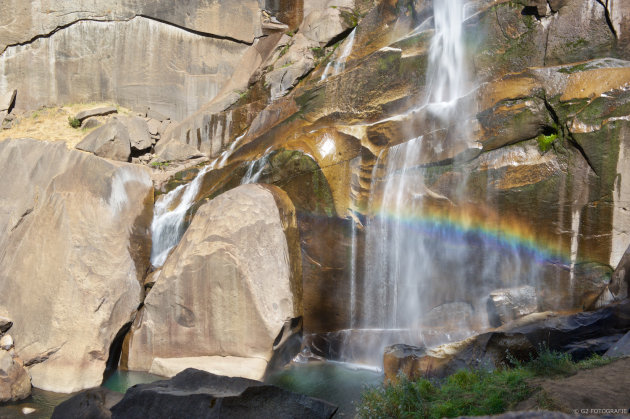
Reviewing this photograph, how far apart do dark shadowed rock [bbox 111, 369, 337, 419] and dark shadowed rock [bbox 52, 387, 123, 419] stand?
0.63 ft

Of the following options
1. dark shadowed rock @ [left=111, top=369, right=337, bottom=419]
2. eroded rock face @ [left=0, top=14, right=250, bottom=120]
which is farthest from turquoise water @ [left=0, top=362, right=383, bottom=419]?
eroded rock face @ [left=0, top=14, right=250, bottom=120]

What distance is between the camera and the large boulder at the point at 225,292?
8.91 meters

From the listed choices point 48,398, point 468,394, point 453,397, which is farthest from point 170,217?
point 468,394

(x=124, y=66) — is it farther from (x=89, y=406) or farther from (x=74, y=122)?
(x=89, y=406)

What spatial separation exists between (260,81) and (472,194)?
8.33m

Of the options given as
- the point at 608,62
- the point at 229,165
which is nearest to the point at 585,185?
the point at 608,62

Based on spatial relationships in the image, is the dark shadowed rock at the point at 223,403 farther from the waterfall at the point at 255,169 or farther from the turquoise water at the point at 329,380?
the waterfall at the point at 255,169

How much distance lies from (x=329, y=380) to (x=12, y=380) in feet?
16.0

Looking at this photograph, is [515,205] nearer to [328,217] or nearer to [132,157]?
[328,217]

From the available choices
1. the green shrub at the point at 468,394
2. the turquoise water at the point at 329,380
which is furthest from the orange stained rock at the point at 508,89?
the turquoise water at the point at 329,380

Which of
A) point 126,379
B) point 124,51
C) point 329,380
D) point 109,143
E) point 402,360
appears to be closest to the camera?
point 402,360

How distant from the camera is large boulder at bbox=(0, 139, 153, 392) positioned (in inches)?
361

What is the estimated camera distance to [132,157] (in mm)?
14273

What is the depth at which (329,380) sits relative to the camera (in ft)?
27.2
